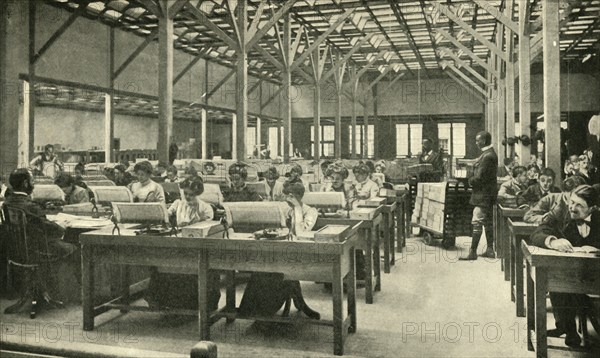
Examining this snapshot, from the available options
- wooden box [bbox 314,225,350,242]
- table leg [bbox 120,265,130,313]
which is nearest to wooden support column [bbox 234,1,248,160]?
table leg [bbox 120,265,130,313]

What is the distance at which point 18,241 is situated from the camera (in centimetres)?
485

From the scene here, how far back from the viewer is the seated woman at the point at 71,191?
6848 millimetres

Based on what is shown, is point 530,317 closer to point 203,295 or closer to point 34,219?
point 203,295

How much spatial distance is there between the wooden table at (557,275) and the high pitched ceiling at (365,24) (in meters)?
7.88

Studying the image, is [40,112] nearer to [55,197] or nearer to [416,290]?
[55,197]

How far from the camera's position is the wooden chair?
4.81 metres

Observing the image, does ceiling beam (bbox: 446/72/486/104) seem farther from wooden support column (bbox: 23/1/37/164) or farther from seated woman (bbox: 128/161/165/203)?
seated woman (bbox: 128/161/165/203)

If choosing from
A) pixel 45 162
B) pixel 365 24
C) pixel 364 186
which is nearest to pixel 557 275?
pixel 364 186

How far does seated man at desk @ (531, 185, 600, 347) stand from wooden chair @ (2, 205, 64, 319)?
4.22 meters

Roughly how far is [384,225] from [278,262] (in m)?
2.81

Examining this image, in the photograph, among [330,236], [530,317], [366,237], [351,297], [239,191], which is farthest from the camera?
[239,191]

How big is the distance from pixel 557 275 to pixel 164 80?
309 inches

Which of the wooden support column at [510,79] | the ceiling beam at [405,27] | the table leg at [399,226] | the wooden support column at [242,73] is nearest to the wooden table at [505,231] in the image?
the table leg at [399,226]

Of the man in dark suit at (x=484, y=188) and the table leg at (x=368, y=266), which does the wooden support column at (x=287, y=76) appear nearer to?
the man in dark suit at (x=484, y=188)
